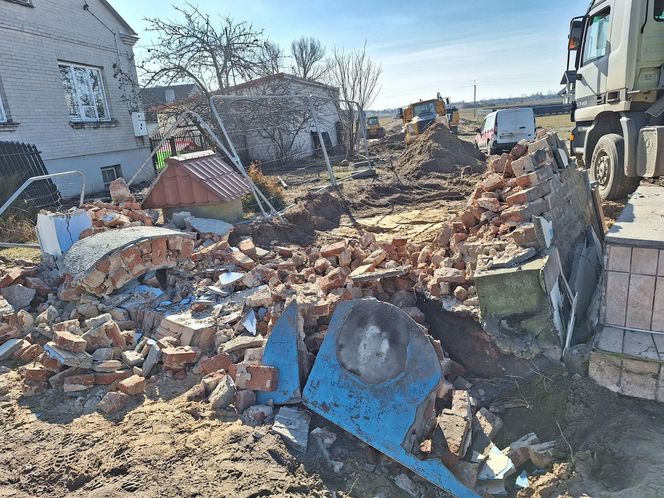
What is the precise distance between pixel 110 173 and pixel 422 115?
1571 cm

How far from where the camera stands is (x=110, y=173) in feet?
41.3

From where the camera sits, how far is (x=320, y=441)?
2.86m

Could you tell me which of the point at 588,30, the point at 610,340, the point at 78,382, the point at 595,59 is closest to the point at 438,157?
the point at 588,30

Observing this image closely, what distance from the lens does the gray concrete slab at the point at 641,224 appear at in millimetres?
2941

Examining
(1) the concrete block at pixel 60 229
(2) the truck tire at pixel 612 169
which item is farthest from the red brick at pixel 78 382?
(2) the truck tire at pixel 612 169

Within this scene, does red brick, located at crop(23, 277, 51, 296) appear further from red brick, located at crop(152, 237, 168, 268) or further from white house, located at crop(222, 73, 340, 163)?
white house, located at crop(222, 73, 340, 163)

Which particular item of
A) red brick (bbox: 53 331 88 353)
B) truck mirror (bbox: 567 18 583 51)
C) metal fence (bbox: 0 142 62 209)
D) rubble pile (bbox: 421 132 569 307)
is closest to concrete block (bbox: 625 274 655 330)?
rubble pile (bbox: 421 132 569 307)

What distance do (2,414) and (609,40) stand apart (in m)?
9.07

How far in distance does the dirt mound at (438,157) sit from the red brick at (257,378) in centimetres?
1080

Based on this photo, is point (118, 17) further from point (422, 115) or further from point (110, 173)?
point (422, 115)

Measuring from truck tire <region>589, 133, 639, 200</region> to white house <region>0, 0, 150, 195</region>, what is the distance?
38.1 feet

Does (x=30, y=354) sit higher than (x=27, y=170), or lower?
lower

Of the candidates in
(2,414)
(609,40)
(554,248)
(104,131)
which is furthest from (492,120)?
(2,414)

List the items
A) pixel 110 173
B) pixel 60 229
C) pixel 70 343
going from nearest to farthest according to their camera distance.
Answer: pixel 70 343, pixel 60 229, pixel 110 173
